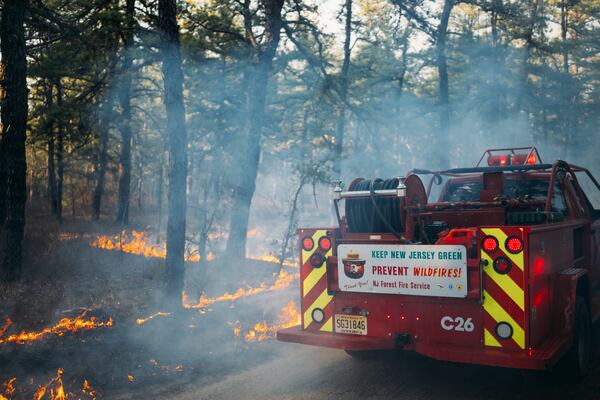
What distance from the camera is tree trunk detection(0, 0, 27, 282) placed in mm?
10516

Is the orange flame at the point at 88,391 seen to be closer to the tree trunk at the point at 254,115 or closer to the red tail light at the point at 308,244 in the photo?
the red tail light at the point at 308,244

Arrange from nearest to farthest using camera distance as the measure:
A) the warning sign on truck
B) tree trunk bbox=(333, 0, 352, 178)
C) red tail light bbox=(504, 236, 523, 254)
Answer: red tail light bbox=(504, 236, 523, 254) → the warning sign on truck → tree trunk bbox=(333, 0, 352, 178)

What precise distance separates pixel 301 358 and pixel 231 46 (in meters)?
11.4

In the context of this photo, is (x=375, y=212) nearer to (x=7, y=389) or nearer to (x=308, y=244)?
(x=308, y=244)

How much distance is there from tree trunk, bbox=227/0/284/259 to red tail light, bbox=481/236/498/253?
9732 millimetres

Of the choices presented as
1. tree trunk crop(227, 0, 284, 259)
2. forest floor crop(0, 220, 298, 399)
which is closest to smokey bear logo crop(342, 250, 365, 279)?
forest floor crop(0, 220, 298, 399)

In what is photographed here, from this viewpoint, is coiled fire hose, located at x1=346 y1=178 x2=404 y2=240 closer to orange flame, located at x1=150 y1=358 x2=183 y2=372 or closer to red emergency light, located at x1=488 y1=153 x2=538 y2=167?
orange flame, located at x1=150 y1=358 x2=183 y2=372

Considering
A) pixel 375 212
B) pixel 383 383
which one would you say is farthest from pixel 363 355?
pixel 375 212

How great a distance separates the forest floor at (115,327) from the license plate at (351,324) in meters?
1.52

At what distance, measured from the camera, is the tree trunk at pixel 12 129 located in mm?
10516

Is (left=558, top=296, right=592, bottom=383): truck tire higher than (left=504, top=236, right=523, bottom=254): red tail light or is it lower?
lower

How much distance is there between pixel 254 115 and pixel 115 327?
8246 millimetres

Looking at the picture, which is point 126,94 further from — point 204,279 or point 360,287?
point 360,287

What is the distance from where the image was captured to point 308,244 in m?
6.05
